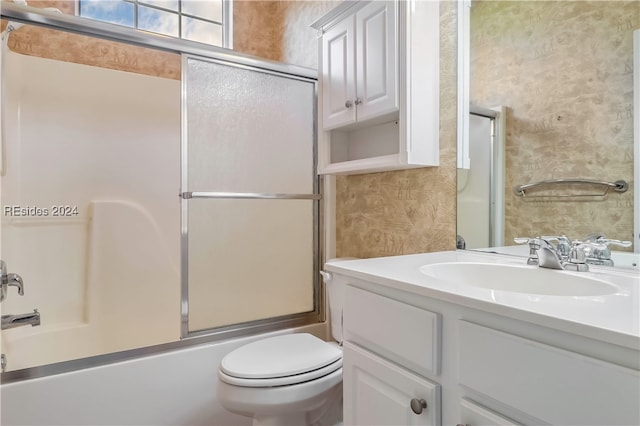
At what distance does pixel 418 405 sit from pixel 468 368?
0.53 feet

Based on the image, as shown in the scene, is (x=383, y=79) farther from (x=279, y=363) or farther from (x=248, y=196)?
(x=279, y=363)

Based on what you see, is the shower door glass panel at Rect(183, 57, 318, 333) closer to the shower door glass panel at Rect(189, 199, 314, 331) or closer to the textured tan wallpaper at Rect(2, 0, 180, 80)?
the shower door glass panel at Rect(189, 199, 314, 331)

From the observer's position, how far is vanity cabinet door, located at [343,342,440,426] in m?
0.82

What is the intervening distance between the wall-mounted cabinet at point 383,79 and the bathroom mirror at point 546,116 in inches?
5.8

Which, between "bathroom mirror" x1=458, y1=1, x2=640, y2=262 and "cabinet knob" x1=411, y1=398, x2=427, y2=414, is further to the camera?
"bathroom mirror" x1=458, y1=1, x2=640, y2=262

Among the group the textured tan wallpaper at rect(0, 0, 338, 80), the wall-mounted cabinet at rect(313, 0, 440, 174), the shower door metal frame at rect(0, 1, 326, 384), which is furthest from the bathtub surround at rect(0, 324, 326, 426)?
the textured tan wallpaper at rect(0, 0, 338, 80)

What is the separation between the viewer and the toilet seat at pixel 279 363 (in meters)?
1.33

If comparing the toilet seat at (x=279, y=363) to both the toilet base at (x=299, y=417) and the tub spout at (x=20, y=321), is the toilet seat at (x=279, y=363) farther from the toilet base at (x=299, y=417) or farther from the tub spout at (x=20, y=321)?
the tub spout at (x=20, y=321)

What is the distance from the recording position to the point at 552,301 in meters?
0.69

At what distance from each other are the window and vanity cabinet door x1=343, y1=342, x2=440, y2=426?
2564mm

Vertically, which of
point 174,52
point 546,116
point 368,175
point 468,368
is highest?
point 174,52

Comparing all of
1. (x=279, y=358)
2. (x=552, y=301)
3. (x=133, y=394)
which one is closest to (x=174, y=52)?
(x=279, y=358)

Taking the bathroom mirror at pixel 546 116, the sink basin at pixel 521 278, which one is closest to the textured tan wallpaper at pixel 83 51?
the bathroom mirror at pixel 546 116

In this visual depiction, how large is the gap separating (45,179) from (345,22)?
1.85 metres
